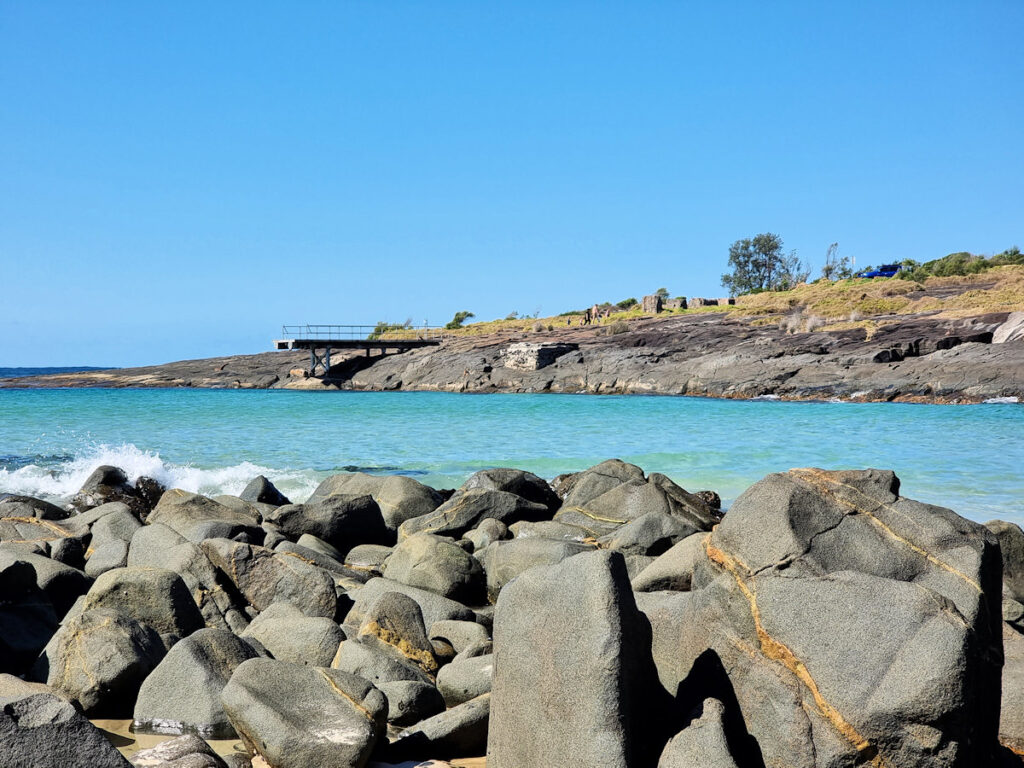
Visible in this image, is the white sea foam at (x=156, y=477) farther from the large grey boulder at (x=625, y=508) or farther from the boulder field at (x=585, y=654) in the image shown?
the boulder field at (x=585, y=654)

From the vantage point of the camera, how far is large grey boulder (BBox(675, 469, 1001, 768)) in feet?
10.5

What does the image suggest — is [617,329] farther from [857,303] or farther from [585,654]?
[585,654]

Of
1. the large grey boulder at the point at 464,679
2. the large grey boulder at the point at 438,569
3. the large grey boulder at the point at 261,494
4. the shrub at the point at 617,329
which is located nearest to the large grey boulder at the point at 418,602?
the large grey boulder at the point at 438,569

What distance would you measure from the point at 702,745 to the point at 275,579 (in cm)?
403

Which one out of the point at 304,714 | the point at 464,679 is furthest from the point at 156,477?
the point at 304,714

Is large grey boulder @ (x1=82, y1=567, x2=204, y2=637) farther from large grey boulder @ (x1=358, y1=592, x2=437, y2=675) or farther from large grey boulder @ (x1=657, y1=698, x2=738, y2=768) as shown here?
large grey boulder @ (x1=657, y1=698, x2=738, y2=768)

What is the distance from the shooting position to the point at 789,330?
155 ft

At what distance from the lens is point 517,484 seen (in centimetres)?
1134

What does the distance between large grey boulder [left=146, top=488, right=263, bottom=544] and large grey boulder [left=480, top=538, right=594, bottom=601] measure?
2296 millimetres

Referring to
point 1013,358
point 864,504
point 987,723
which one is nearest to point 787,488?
point 864,504

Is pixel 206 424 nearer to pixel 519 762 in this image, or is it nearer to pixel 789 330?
pixel 519 762

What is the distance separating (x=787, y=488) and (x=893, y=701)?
1366mm

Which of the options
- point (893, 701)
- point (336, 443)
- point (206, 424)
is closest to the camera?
point (893, 701)

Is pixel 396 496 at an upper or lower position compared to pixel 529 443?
upper
